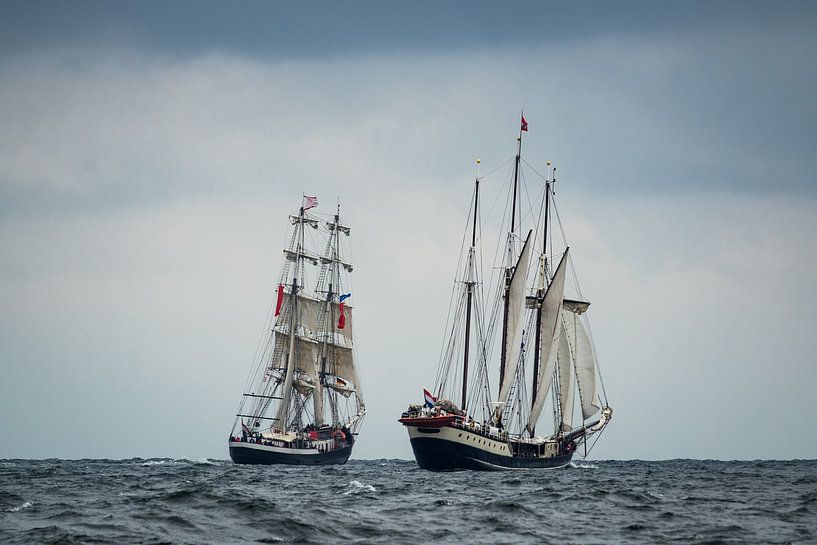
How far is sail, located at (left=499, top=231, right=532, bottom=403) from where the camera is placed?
330ft

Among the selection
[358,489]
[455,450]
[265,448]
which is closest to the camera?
[358,489]

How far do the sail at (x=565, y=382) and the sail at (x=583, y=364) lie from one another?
110 centimetres

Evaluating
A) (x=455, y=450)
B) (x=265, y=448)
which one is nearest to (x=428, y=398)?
(x=455, y=450)

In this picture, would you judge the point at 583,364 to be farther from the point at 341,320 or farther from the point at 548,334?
the point at 341,320

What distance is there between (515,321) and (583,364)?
14.3 meters

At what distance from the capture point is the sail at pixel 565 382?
109 meters

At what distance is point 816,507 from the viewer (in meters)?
49.5

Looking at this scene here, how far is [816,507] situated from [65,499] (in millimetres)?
43384

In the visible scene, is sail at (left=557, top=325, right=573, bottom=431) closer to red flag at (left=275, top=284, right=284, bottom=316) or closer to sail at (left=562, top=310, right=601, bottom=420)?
sail at (left=562, top=310, right=601, bottom=420)

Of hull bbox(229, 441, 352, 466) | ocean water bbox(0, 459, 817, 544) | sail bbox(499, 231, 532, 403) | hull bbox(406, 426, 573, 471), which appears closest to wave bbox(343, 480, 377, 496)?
ocean water bbox(0, 459, 817, 544)

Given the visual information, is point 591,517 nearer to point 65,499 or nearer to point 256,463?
point 65,499

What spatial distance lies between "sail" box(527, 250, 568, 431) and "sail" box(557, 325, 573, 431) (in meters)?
2.39

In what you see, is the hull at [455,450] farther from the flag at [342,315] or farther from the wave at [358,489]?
the flag at [342,315]

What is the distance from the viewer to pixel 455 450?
88.4 m
